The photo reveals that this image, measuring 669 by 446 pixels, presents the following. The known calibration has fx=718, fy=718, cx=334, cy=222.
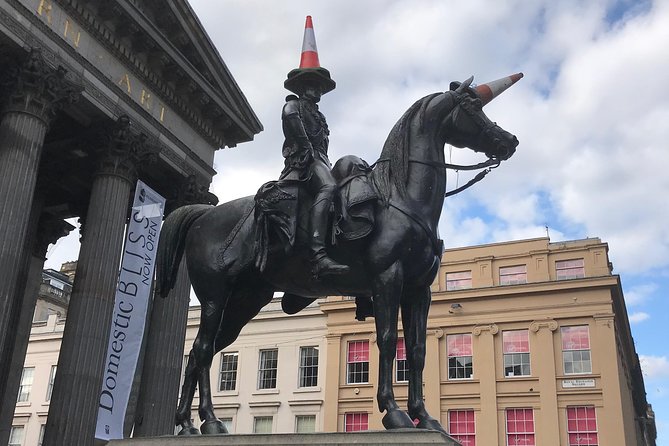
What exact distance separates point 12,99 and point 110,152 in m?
3.32

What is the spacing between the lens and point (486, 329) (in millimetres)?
36156

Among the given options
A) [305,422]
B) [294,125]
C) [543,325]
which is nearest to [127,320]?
[294,125]

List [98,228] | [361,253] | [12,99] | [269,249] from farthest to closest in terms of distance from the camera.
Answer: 1. [98,228]
2. [12,99]
3. [269,249]
4. [361,253]

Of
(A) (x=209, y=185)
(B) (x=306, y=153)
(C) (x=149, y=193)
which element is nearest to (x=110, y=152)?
(C) (x=149, y=193)

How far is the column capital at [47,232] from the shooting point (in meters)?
24.6

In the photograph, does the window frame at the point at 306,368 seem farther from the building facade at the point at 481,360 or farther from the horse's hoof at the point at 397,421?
the horse's hoof at the point at 397,421

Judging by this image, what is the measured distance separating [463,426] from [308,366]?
876cm

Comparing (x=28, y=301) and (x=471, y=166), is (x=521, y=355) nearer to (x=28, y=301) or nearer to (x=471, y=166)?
(x=28, y=301)

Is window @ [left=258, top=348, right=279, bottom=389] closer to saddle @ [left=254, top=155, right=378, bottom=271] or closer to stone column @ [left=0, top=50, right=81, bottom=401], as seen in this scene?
stone column @ [left=0, top=50, right=81, bottom=401]

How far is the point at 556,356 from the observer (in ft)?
113

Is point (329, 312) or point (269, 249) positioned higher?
point (329, 312)

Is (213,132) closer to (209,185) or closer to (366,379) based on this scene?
(209,185)

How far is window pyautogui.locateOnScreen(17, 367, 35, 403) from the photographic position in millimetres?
42281

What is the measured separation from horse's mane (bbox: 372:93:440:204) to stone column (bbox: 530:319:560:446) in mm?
30024
